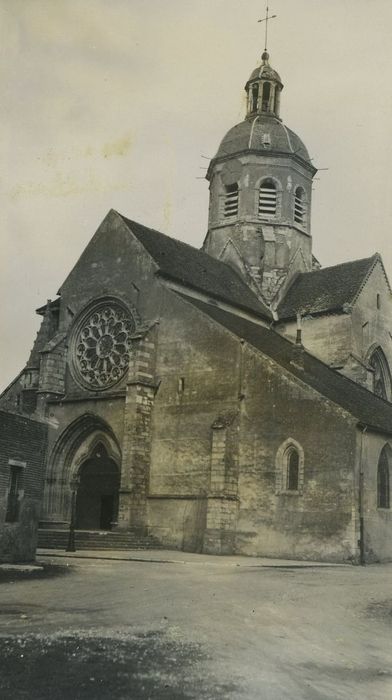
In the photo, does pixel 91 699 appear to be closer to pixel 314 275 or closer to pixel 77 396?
pixel 77 396

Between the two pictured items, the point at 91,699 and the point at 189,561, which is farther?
the point at 189,561

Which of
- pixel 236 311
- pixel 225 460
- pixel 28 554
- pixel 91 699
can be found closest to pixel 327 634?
pixel 91 699

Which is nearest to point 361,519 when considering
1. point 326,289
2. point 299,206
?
point 326,289

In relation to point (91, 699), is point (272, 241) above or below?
above

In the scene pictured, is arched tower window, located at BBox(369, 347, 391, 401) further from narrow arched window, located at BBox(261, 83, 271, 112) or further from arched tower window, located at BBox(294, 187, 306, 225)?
narrow arched window, located at BBox(261, 83, 271, 112)

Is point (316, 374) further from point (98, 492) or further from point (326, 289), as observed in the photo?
point (98, 492)

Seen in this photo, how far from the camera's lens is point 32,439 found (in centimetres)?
1794

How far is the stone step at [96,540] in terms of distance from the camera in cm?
2289

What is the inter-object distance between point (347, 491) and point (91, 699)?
53.4 feet

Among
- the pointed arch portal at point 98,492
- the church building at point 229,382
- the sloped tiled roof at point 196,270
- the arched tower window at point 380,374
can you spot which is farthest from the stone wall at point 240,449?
the arched tower window at point 380,374

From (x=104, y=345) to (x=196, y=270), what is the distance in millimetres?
5180

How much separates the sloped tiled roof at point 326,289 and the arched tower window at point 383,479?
31.8ft

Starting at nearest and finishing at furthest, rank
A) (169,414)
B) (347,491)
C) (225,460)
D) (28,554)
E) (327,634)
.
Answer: (327,634), (28,554), (347,491), (225,460), (169,414)

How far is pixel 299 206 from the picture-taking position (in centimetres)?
3750
